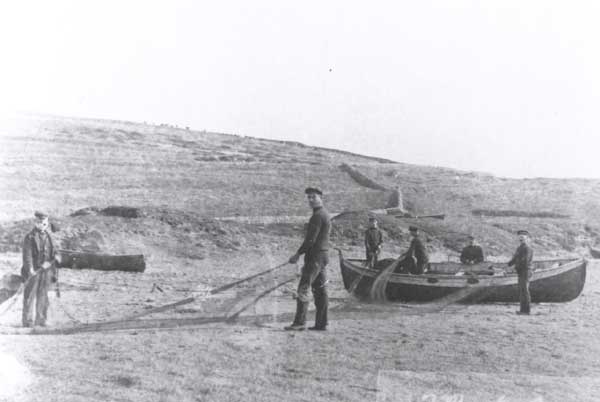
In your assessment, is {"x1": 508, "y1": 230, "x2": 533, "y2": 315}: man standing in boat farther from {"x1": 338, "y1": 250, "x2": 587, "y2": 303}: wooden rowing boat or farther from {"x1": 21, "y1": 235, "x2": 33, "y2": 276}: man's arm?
{"x1": 21, "y1": 235, "x2": 33, "y2": 276}: man's arm

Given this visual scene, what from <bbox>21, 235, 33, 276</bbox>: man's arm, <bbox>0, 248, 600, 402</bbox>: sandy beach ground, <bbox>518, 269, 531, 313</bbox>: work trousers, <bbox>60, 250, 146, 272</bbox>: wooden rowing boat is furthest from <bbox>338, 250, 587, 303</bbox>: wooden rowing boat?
<bbox>21, 235, 33, 276</bbox>: man's arm

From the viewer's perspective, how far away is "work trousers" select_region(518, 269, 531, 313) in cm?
1084

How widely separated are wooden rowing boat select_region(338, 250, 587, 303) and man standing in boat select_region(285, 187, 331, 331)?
3195 millimetres

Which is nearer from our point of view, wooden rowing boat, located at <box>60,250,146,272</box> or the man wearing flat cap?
the man wearing flat cap

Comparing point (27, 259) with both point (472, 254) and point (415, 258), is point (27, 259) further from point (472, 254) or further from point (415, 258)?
point (472, 254)

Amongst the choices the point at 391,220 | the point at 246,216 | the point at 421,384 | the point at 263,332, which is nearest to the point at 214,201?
the point at 246,216

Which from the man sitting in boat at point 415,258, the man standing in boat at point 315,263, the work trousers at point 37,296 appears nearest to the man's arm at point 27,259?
the work trousers at point 37,296

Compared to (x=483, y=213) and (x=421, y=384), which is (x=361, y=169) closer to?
(x=483, y=213)

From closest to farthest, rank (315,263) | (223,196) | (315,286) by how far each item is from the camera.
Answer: (315,263) → (315,286) → (223,196)

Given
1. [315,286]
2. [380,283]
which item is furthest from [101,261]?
[315,286]

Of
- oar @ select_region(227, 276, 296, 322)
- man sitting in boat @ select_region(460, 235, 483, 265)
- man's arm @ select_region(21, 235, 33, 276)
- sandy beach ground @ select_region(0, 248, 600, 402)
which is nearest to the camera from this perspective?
sandy beach ground @ select_region(0, 248, 600, 402)

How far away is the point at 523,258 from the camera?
10891 mm

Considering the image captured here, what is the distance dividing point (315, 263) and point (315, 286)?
0.39 meters

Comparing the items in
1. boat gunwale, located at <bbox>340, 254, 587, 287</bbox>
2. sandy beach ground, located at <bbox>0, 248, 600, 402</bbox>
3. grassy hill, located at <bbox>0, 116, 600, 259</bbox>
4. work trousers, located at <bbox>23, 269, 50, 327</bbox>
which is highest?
grassy hill, located at <bbox>0, 116, 600, 259</bbox>
